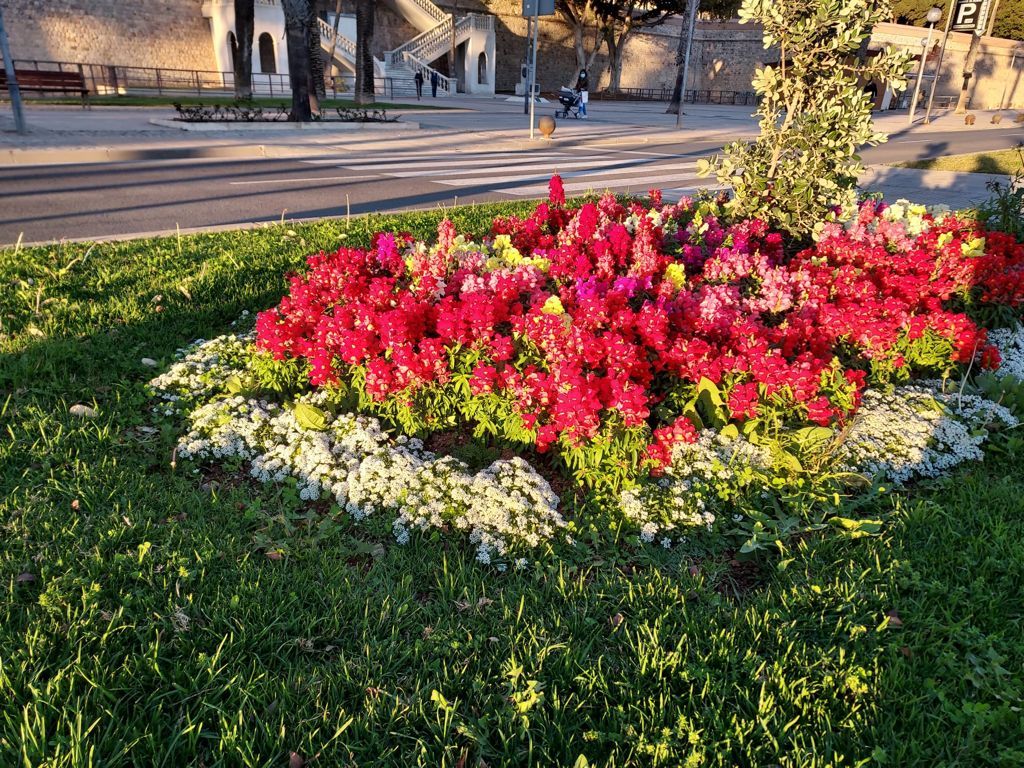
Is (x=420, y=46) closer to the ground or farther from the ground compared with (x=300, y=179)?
farther from the ground

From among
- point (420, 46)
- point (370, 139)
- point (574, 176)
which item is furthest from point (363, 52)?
point (420, 46)

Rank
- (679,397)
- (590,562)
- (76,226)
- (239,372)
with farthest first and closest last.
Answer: (76,226) < (239,372) < (679,397) < (590,562)

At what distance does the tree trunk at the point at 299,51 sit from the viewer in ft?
62.2

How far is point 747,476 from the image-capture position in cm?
319

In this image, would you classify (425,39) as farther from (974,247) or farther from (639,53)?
(974,247)

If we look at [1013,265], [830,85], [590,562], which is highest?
[830,85]

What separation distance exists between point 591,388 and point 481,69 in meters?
47.0

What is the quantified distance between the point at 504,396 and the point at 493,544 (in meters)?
0.83

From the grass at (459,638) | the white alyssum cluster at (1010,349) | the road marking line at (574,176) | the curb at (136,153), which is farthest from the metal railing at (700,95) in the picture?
the grass at (459,638)

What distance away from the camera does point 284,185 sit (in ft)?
36.7

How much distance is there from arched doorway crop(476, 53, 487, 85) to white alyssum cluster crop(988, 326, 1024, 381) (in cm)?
4452

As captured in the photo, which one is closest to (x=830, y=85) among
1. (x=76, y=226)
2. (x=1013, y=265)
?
(x=1013, y=265)

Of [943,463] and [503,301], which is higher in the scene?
[503,301]

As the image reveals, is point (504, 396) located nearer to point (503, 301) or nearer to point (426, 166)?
point (503, 301)
